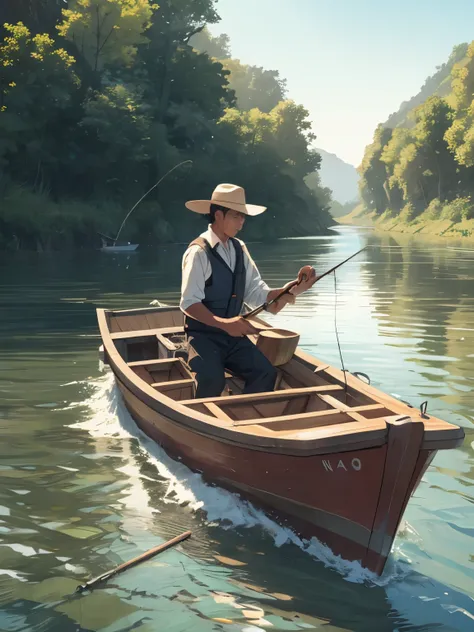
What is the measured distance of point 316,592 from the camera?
446 cm

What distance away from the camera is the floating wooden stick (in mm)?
4461

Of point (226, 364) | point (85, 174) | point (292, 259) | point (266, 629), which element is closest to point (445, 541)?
point (266, 629)

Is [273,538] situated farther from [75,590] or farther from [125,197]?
[125,197]

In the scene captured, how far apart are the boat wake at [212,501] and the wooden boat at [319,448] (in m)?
0.08

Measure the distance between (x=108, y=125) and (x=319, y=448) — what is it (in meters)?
35.7

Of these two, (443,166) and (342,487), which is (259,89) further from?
(342,487)

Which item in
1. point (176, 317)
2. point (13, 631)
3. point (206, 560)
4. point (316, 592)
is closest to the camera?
point (13, 631)

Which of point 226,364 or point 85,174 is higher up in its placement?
point 85,174

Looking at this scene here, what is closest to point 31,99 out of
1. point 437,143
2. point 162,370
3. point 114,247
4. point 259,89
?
point 114,247

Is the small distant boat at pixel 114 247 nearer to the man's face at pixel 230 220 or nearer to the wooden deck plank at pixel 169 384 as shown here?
the wooden deck plank at pixel 169 384

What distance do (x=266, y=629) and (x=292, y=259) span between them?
2853 cm

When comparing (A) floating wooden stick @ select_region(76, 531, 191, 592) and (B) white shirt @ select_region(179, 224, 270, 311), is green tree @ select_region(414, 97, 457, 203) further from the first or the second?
(A) floating wooden stick @ select_region(76, 531, 191, 592)

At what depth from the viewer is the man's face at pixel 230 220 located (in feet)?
20.7

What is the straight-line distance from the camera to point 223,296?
6.51m
